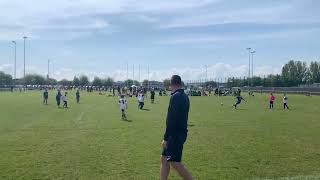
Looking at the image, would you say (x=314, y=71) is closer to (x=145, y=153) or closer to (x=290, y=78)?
(x=290, y=78)

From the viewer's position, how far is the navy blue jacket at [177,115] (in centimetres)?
865

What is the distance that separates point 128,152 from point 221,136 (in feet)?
19.7

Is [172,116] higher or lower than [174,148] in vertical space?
higher

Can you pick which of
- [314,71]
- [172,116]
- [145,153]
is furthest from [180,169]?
[314,71]

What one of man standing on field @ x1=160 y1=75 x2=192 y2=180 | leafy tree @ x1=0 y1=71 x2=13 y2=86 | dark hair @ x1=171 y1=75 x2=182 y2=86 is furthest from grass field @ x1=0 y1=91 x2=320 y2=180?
leafy tree @ x1=0 y1=71 x2=13 y2=86

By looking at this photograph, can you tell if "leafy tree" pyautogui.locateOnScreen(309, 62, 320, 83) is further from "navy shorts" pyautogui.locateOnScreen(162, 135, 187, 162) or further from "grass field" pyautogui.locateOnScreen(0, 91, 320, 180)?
"navy shorts" pyautogui.locateOnScreen(162, 135, 187, 162)

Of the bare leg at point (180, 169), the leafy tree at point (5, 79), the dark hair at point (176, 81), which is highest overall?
the leafy tree at point (5, 79)

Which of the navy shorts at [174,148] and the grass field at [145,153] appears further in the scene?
the grass field at [145,153]

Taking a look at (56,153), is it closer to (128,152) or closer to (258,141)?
(128,152)

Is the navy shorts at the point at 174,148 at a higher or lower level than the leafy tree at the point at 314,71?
lower

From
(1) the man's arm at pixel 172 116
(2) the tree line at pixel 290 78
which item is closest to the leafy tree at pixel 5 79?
(2) the tree line at pixel 290 78

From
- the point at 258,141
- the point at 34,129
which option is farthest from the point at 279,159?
the point at 34,129

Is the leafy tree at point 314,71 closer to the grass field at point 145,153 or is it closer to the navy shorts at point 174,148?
the grass field at point 145,153

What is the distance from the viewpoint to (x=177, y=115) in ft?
28.3
